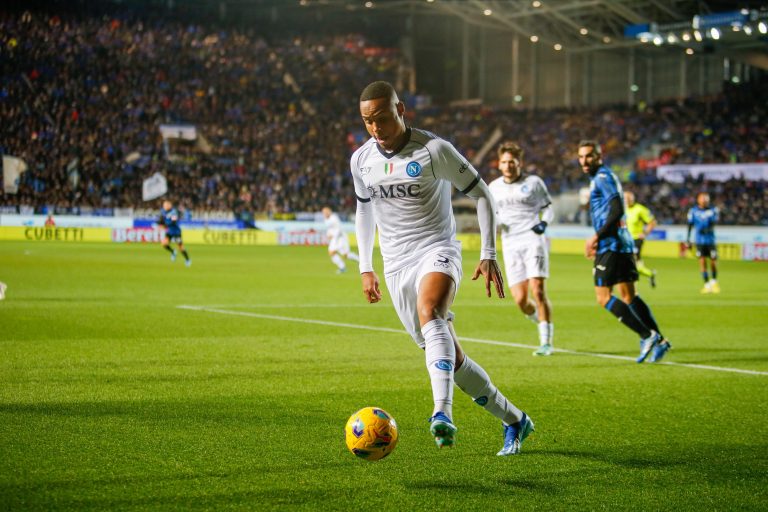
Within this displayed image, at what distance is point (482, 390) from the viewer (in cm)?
572

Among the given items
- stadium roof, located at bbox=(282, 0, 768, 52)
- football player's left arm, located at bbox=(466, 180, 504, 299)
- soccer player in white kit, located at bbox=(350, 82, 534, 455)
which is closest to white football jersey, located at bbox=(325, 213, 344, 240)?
soccer player in white kit, located at bbox=(350, 82, 534, 455)

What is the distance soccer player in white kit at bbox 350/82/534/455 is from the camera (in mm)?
5641

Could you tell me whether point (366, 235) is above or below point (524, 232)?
above

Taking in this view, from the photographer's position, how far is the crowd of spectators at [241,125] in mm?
46594

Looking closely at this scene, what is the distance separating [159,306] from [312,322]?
3337 mm

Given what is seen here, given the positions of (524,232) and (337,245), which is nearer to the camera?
(524,232)

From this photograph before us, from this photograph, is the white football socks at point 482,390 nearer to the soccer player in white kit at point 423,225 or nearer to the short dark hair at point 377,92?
the soccer player in white kit at point 423,225

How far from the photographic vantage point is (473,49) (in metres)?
65.5

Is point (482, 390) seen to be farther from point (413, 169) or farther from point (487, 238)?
point (413, 169)

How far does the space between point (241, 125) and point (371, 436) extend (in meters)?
50.3

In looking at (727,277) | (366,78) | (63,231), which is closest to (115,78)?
(63,231)

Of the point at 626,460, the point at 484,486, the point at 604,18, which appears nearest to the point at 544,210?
the point at 626,460

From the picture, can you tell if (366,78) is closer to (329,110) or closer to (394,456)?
(329,110)

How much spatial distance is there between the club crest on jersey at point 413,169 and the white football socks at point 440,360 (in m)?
0.91
